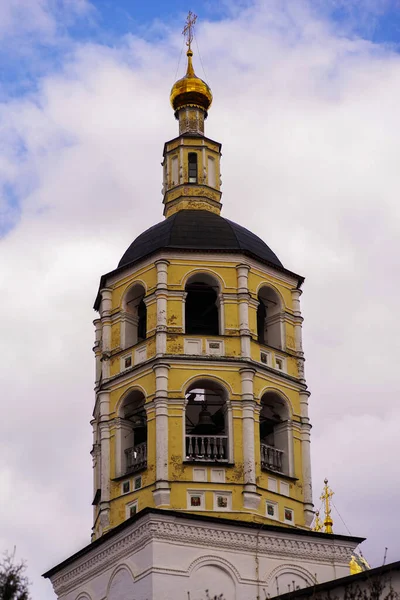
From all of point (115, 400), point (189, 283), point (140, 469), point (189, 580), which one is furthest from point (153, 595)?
point (189, 283)

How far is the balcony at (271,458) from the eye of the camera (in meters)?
34.8

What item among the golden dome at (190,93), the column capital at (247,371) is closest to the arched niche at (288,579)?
the column capital at (247,371)

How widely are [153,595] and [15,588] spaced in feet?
25.0

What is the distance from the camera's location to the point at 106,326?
36875mm

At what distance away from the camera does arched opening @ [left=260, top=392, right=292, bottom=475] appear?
34969 mm

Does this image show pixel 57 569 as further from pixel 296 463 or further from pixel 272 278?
pixel 272 278

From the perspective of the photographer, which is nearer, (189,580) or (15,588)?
(15,588)

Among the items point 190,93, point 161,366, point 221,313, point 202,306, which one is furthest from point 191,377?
point 190,93

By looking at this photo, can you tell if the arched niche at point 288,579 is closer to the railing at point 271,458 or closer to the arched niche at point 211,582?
the arched niche at point 211,582

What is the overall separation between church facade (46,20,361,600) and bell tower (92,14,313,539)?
3cm

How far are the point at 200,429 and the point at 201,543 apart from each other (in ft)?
10.8

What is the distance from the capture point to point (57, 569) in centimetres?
3550

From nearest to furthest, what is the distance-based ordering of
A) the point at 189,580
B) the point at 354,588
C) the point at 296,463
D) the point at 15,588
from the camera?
the point at 15,588, the point at 354,588, the point at 189,580, the point at 296,463

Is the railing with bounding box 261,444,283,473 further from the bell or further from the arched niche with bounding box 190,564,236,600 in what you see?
the arched niche with bounding box 190,564,236,600
